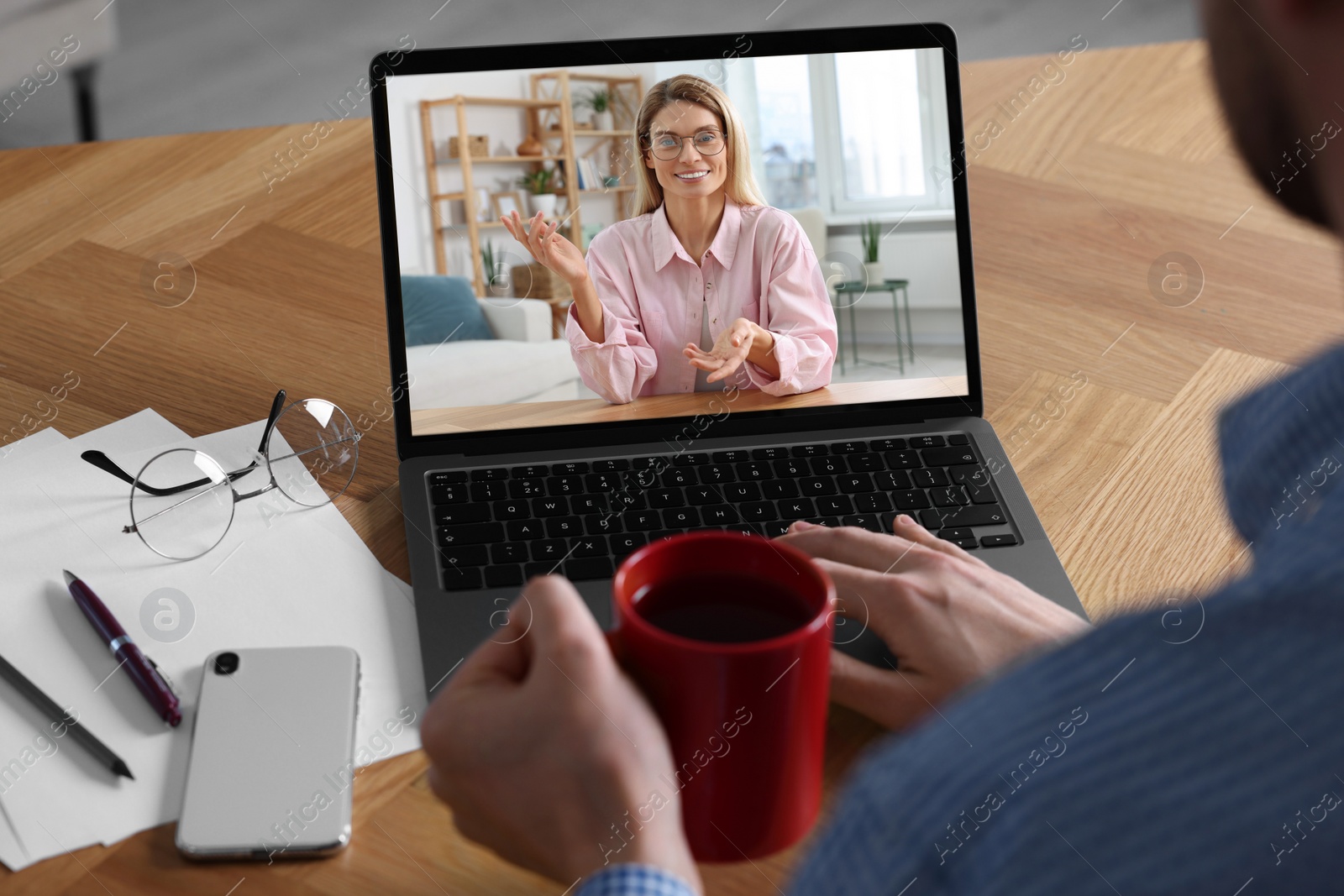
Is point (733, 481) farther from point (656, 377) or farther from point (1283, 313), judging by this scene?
point (1283, 313)

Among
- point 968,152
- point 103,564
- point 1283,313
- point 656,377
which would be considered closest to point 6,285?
point 103,564

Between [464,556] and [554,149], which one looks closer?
[464,556]

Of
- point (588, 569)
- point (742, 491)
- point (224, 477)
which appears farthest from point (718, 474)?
point (224, 477)

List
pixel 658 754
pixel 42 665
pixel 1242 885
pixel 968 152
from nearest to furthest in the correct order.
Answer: pixel 1242 885 → pixel 658 754 → pixel 42 665 → pixel 968 152

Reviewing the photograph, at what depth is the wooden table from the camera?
49 centimetres

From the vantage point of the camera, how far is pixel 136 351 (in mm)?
878

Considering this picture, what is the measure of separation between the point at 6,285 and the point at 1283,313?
1.22m

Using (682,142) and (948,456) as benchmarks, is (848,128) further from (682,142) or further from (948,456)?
(948,456)

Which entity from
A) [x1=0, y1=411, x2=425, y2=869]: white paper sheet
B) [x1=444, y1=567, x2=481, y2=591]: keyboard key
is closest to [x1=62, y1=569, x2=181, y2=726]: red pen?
[x1=0, y1=411, x2=425, y2=869]: white paper sheet

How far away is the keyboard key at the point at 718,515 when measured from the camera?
0.66m

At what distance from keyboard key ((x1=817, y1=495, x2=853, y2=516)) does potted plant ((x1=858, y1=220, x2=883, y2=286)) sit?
19cm

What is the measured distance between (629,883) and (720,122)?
2.00ft

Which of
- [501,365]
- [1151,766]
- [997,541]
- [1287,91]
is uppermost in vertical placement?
[1287,91]

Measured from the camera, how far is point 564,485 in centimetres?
69
